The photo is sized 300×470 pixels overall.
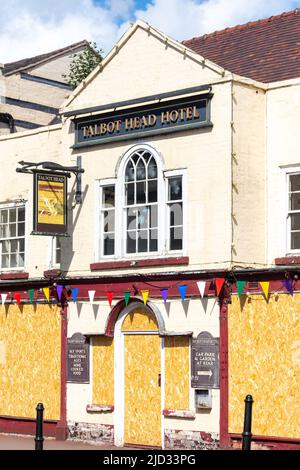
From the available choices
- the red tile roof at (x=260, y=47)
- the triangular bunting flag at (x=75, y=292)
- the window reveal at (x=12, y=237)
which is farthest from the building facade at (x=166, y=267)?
the window reveal at (x=12, y=237)

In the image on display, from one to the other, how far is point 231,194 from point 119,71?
13.2 feet

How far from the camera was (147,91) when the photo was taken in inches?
875

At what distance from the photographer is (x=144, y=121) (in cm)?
2220

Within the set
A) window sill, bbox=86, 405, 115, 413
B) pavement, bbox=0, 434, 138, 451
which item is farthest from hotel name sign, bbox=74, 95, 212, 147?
pavement, bbox=0, 434, 138, 451

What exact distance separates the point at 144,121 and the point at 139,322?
3.93m

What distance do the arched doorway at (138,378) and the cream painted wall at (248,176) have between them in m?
2.43

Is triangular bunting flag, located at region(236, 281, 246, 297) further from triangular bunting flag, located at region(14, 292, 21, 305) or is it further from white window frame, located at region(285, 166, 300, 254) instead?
triangular bunting flag, located at region(14, 292, 21, 305)

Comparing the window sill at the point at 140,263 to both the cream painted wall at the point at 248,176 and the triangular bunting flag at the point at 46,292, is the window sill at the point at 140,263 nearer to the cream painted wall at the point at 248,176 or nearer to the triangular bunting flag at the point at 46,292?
the cream painted wall at the point at 248,176

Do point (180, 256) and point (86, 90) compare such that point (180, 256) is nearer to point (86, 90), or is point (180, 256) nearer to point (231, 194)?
point (231, 194)

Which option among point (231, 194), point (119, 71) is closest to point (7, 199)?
point (119, 71)

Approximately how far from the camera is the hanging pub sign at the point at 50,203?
2270 cm

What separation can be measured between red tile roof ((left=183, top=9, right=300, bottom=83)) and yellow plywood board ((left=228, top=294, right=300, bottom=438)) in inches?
184

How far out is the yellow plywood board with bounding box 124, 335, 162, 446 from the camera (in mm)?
21453

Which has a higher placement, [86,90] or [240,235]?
[86,90]
